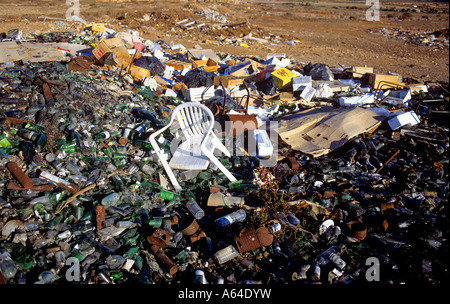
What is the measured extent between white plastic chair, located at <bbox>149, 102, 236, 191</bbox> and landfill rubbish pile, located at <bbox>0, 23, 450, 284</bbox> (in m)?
0.04

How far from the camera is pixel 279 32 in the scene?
15172mm

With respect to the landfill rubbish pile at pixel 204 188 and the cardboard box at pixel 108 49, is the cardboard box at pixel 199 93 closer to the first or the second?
the landfill rubbish pile at pixel 204 188

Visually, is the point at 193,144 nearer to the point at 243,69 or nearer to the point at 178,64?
the point at 178,64

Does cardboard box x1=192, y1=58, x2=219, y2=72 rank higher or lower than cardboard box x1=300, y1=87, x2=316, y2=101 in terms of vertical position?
higher

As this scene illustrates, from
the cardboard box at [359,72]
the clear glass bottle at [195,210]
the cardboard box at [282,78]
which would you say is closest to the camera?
the clear glass bottle at [195,210]

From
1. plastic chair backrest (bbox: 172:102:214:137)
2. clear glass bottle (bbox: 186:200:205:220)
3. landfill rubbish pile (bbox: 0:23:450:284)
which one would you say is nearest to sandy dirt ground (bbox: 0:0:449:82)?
landfill rubbish pile (bbox: 0:23:450:284)

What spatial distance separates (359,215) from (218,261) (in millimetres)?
1854

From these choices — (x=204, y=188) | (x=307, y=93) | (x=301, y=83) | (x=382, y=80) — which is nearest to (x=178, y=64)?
(x=301, y=83)

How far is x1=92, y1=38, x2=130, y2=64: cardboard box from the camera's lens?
6361 millimetres

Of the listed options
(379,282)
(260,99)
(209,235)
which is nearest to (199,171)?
(209,235)

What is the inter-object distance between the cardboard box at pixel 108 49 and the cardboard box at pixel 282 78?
3.77 metres

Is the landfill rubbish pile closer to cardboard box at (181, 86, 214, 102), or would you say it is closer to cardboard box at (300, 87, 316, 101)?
cardboard box at (181, 86, 214, 102)

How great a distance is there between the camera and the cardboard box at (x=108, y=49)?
6361mm

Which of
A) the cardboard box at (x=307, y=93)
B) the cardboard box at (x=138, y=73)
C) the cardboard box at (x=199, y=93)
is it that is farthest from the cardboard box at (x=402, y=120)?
the cardboard box at (x=138, y=73)
